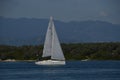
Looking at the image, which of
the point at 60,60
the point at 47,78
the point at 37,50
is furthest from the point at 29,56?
the point at 47,78

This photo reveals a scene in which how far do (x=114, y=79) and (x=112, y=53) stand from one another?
11351cm

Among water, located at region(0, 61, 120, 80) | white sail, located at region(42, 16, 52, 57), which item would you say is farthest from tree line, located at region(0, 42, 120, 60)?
water, located at region(0, 61, 120, 80)

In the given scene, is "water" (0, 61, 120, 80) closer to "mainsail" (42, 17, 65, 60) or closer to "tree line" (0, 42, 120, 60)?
"mainsail" (42, 17, 65, 60)

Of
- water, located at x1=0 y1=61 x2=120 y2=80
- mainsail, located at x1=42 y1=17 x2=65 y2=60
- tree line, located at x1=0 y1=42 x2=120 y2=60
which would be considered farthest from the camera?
tree line, located at x1=0 y1=42 x2=120 y2=60

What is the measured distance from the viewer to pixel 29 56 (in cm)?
19412

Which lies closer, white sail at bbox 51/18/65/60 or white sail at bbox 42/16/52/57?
white sail at bbox 42/16/52/57

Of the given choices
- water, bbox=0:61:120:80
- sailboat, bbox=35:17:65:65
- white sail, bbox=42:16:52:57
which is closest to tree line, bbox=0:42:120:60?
sailboat, bbox=35:17:65:65

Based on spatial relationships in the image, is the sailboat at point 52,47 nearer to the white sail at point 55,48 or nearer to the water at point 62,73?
the white sail at point 55,48

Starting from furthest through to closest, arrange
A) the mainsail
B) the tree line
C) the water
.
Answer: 1. the tree line
2. the mainsail
3. the water

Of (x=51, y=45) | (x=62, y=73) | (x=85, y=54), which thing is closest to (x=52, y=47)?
(x=51, y=45)

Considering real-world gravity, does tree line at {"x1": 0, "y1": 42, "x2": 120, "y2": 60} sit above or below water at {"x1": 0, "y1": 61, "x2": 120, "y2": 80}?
above

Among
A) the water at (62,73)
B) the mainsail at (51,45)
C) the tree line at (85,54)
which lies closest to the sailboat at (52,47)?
the mainsail at (51,45)

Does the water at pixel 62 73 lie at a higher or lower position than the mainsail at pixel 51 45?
lower

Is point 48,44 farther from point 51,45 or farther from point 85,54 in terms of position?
point 85,54
